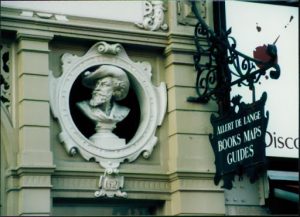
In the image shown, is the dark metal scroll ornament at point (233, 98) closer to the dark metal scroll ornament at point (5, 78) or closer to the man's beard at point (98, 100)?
the man's beard at point (98, 100)

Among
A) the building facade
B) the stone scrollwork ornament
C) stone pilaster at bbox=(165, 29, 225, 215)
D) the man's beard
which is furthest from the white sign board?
the man's beard

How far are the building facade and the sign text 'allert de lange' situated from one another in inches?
20.7

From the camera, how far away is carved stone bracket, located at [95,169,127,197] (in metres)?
13.3

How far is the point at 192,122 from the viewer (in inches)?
552

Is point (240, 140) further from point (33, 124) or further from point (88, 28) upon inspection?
→ point (33, 124)

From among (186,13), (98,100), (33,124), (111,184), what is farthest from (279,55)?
(33,124)

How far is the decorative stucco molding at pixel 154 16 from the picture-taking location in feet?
46.6

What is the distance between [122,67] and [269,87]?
8.45 ft

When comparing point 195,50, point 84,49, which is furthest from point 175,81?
point 84,49

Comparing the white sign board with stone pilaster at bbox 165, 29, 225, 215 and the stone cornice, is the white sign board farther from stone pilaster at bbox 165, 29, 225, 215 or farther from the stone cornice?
the stone cornice

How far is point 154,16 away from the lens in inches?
563

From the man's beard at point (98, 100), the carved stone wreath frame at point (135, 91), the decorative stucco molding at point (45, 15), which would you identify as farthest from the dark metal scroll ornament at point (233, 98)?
the decorative stucco molding at point (45, 15)

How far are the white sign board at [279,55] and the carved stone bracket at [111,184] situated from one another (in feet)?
7.98

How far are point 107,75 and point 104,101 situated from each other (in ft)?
1.30
